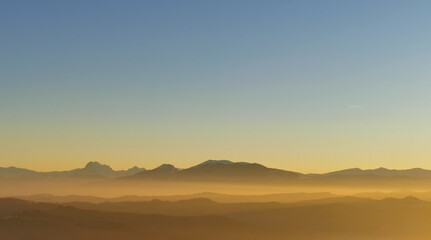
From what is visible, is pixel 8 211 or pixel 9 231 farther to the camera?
pixel 8 211

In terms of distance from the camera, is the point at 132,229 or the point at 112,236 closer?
the point at 112,236

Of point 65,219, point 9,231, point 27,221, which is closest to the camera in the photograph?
point 9,231

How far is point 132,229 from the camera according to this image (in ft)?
632

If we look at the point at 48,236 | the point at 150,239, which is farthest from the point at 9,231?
the point at 150,239

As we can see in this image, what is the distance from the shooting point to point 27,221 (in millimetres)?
174500

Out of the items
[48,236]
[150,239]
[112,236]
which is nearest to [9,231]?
[48,236]

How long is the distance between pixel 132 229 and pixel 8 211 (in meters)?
39.8

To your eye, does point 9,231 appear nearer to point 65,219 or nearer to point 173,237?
point 65,219

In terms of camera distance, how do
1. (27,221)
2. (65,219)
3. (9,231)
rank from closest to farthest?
(9,231), (27,221), (65,219)

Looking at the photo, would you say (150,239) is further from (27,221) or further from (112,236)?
(27,221)

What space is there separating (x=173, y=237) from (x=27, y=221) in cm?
4325

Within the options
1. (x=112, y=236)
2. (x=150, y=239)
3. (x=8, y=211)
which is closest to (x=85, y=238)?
(x=112, y=236)

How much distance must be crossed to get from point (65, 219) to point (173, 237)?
32.7 metres

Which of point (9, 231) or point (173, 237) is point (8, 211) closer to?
point (9, 231)
